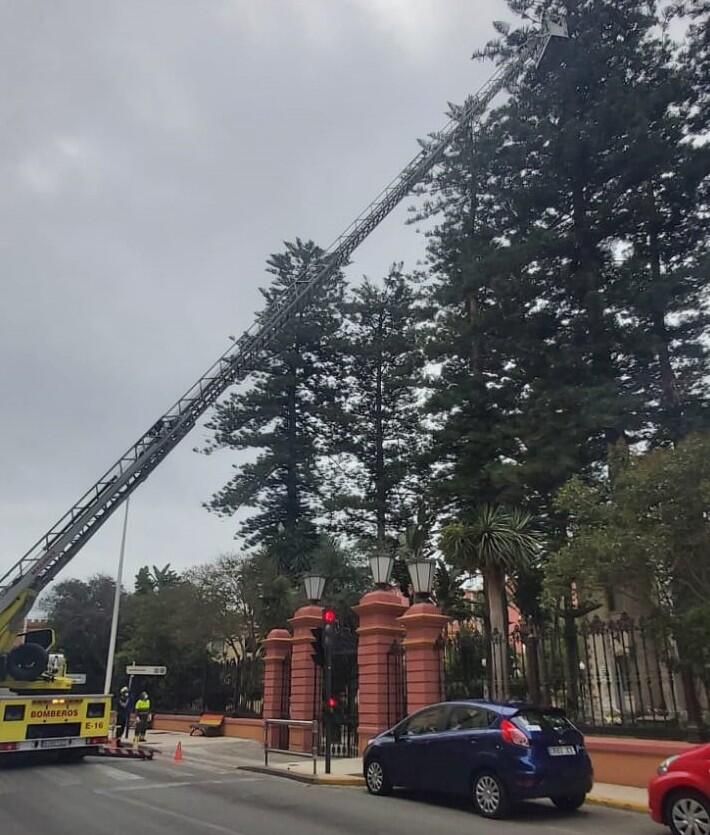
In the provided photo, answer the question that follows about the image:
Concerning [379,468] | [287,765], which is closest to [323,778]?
[287,765]

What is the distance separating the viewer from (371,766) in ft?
37.4

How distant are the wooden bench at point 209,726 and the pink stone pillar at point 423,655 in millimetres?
12038

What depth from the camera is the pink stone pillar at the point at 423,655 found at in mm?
14969

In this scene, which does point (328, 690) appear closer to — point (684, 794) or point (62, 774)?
point (62, 774)

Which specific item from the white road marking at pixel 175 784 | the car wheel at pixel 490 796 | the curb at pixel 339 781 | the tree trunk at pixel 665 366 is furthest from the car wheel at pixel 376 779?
the tree trunk at pixel 665 366

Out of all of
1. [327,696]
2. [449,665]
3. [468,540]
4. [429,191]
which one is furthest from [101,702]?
[429,191]

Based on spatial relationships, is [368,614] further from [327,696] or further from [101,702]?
[101,702]

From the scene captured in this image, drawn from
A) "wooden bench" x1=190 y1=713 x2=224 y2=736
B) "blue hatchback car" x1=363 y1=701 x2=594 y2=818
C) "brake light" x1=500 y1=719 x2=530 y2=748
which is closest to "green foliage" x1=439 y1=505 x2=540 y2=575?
"blue hatchback car" x1=363 y1=701 x2=594 y2=818

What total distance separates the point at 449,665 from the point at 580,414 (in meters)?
7.40

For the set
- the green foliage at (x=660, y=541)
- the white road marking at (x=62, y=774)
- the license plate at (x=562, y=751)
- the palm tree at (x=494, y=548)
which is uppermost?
the palm tree at (x=494, y=548)

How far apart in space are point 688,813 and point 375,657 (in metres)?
9.56

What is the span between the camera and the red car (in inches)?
286

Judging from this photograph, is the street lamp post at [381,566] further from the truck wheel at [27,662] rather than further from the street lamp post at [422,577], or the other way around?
the truck wheel at [27,662]

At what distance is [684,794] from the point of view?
7.45m
